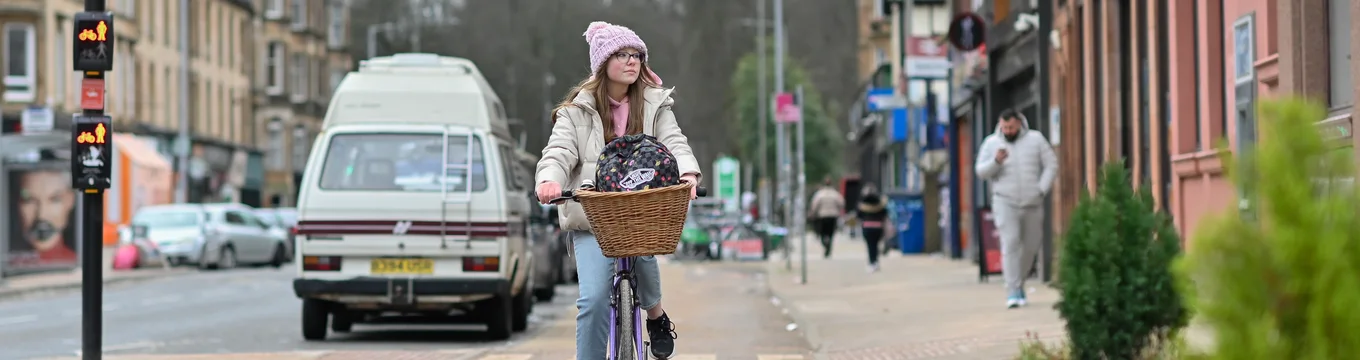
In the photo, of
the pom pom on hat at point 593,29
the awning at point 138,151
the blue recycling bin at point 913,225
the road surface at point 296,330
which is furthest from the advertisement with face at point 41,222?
the pom pom on hat at point 593,29

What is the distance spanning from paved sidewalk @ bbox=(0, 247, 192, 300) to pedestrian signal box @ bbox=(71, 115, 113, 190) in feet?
52.9

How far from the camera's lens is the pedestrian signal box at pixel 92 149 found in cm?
959

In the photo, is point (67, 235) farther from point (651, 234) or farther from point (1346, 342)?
point (1346, 342)

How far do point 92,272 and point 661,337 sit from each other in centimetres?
374

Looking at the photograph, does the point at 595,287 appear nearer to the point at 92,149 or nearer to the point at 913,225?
the point at 92,149

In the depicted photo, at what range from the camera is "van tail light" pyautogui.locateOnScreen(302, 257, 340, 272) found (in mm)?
13492

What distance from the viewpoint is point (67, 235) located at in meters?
32.8

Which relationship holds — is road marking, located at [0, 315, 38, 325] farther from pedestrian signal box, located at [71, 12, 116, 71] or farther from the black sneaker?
the black sneaker

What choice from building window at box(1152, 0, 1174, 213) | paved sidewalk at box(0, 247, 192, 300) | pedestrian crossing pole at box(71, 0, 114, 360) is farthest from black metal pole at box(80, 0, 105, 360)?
paved sidewalk at box(0, 247, 192, 300)

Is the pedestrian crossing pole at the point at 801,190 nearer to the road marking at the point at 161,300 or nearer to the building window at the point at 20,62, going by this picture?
the road marking at the point at 161,300

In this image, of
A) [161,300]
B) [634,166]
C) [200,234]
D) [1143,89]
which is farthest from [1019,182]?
[200,234]

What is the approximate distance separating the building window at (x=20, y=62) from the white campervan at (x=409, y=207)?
29.2m

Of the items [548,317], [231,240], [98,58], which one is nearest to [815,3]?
[231,240]

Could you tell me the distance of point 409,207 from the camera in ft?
44.6
